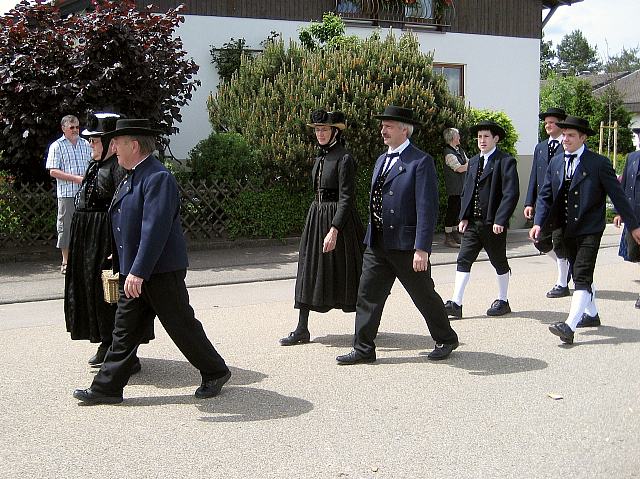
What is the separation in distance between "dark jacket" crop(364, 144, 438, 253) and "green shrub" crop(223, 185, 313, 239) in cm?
674

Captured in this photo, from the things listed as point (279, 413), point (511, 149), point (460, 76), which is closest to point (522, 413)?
point (279, 413)

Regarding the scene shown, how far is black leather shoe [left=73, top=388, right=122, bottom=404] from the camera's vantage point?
208 inches

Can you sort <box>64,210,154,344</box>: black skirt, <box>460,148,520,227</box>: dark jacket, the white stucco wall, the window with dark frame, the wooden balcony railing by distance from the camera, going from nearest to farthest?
1. <box>64,210,154,344</box>: black skirt
2. <box>460,148,520,227</box>: dark jacket
3. the wooden balcony railing
4. the white stucco wall
5. the window with dark frame

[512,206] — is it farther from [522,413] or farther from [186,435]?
[186,435]

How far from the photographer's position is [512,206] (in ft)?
25.5

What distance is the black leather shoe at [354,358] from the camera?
6.27m

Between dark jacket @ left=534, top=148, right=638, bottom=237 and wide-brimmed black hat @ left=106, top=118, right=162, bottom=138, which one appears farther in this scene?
dark jacket @ left=534, top=148, right=638, bottom=237

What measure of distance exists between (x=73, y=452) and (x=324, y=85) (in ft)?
30.5

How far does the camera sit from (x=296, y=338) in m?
6.98

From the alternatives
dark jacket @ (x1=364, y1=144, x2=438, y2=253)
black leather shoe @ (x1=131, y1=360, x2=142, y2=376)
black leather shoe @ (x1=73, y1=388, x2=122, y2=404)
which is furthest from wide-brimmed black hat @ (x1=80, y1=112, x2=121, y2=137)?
dark jacket @ (x1=364, y1=144, x2=438, y2=253)

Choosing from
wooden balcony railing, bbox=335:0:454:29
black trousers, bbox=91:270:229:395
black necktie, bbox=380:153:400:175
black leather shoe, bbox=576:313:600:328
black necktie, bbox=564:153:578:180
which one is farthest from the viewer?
wooden balcony railing, bbox=335:0:454:29

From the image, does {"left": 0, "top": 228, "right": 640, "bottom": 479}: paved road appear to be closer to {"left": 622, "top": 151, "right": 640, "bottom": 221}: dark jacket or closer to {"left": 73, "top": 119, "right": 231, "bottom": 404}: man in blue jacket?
{"left": 73, "top": 119, "right": 231, "bottom": 404}: man in blue jacket

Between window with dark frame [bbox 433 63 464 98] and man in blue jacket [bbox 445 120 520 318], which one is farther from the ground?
window with dark frame [bbox 433 63 464 98]

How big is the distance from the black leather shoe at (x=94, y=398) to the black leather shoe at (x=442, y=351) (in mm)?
2391
